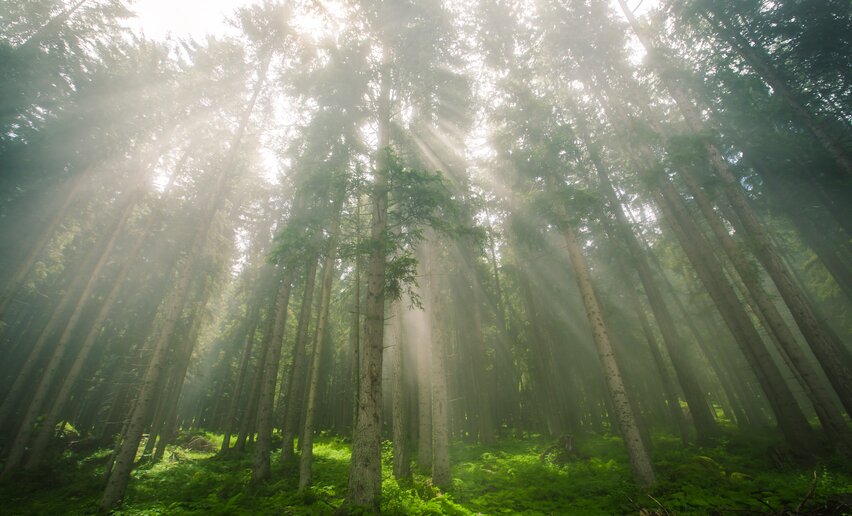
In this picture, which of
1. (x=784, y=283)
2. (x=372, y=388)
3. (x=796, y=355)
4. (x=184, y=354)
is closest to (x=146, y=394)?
(x=372, y=388)

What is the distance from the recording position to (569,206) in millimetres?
10883

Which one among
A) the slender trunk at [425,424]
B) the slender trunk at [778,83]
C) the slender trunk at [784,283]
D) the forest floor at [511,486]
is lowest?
the forest floor at [511,486]

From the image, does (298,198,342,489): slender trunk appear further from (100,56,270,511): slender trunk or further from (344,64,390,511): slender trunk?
(100,56,270,511): slender trunk

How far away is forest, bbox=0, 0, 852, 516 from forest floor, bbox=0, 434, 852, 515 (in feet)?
0.46

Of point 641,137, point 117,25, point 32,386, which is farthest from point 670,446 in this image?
point 117,25

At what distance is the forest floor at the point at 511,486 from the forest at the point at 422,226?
0.46 feet

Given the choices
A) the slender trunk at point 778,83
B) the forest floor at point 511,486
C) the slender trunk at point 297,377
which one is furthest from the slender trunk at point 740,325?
the slender trunk at point 297,377

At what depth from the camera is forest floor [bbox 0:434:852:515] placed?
22.7 feet

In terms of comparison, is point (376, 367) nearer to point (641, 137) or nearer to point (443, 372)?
point (443, 372)

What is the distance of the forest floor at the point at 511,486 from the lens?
693 cm

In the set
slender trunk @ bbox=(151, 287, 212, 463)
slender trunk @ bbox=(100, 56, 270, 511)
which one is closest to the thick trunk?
slender trunk @ bbox=(151, 287, 212, 463)

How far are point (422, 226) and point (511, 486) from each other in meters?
9.36

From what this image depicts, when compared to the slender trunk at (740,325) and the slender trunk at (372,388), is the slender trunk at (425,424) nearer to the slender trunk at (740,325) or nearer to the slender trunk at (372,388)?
the slender trunk at (372,388)

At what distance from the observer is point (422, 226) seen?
45.2 feet
